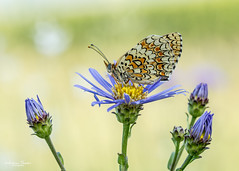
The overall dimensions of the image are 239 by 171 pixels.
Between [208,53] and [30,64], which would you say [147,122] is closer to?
[208,53]

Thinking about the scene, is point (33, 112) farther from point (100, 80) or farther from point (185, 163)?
point (185, 163)

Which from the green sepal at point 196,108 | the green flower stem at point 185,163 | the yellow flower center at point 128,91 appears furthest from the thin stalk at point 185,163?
the yellow flower center at point 128,91

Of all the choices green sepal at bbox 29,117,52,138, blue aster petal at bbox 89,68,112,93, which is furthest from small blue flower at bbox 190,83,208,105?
green sepal at bbox 29,117,52,138

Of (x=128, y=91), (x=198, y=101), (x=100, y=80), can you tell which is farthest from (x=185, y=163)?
(x=100, y=80)

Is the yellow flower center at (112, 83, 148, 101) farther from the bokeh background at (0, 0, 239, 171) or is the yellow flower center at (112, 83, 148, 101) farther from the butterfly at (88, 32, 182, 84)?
the bokeh background at (0, 0, 239, 171)
